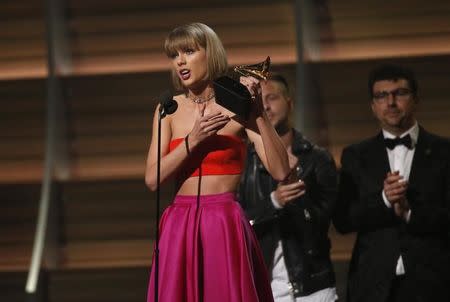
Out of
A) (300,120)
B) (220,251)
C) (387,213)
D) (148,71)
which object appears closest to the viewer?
(220,251)

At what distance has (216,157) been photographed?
3.39 metres

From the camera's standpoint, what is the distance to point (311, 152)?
14.7ft

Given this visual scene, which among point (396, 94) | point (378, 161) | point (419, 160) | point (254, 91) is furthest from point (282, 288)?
point (254, 91)

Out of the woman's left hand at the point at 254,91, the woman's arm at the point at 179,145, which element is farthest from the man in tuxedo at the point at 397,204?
the woman's arm at the point at 179,145

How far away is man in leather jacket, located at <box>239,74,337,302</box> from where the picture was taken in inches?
167

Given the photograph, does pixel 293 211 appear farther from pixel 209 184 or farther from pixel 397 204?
pixel 209 184

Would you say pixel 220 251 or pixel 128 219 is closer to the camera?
pixel 220 251

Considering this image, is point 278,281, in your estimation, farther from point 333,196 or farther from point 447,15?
point 447,15

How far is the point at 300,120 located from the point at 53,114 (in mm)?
1444

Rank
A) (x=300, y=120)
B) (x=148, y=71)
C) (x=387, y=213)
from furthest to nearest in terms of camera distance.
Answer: (x=148, y=71) → (x=300, y=120) → (x=387, y=213)

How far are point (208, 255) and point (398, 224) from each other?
4.02 ft

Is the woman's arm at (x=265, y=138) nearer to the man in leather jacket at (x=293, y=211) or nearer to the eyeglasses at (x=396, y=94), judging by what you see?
the man in leather jacket at (x=293, y=211)

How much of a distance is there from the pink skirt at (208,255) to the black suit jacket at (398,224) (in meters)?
0.96

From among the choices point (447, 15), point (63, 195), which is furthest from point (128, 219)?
point (447, 15)
